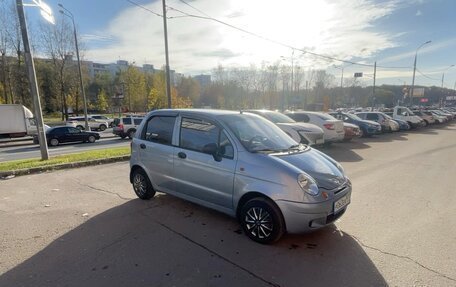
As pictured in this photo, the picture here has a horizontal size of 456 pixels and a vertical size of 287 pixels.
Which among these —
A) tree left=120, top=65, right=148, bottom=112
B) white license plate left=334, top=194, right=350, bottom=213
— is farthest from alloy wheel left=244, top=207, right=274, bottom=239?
tree left=120, top=65, right=148, bottom=112

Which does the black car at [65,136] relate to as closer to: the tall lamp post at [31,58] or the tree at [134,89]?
the tall lamp post at [31,58]

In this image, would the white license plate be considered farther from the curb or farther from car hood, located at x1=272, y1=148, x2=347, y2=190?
the curb

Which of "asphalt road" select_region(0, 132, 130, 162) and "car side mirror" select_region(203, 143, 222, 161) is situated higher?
"car side mirror" select_region(203, 143, 222, 161)

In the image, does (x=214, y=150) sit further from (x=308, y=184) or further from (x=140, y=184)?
(x=140, y=184)

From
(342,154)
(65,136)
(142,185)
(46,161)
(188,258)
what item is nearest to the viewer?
(188,258)

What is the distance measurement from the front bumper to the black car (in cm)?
2020

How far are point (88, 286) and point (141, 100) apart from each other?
51912mm

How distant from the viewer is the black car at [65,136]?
19.1 meters

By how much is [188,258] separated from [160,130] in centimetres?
237

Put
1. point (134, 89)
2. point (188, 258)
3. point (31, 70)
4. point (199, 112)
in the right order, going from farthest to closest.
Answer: point (134, 89), point (31, 70), point (199, 112), point (188, 258)

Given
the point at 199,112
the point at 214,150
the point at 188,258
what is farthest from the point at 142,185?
the point at 188,258

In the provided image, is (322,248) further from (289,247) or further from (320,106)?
(320,106)

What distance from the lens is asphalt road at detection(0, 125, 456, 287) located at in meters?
2.92

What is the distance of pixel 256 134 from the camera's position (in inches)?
167
